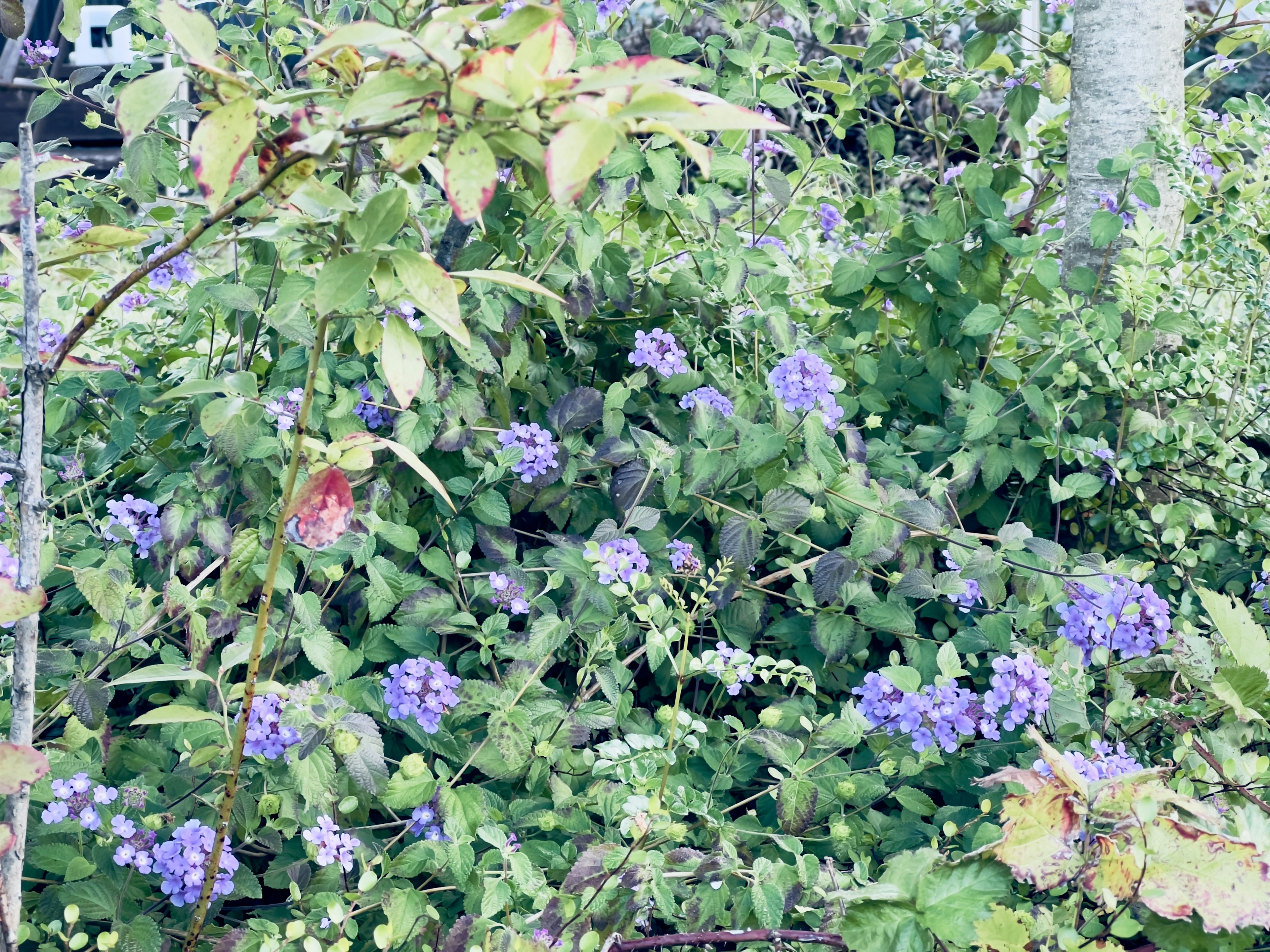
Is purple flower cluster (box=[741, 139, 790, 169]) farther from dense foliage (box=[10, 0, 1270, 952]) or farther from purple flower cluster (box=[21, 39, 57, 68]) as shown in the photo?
purple flower cluster (box=[21, 39, 57, 68])

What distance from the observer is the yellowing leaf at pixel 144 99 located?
758 mm

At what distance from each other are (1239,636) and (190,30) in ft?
4.20

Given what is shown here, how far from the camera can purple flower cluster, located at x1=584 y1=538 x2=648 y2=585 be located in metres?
1.33

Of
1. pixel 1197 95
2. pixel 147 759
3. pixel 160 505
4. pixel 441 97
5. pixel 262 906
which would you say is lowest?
pixel 262 906

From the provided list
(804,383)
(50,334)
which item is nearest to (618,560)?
(804,383)

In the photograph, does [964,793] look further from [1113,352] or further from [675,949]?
[1113,352]

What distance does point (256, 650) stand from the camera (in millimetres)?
964

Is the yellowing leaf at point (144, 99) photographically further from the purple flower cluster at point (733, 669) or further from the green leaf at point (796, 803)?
the green leaf at point (796, 803)

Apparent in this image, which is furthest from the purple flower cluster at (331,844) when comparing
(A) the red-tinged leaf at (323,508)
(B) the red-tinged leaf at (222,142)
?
(B) the red-tinged leaf at (222,142)

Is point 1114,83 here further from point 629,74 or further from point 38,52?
point 38,52

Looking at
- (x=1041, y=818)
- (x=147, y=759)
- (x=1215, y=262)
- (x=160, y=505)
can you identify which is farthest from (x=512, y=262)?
(x=1215, y=262)

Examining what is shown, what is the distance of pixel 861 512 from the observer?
1663 millimetres

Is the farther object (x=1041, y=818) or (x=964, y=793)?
(x=964, y=793)

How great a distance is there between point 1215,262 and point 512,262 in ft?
4.32
